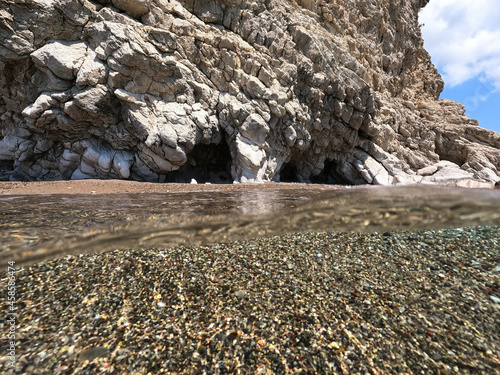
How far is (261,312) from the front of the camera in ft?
8.87

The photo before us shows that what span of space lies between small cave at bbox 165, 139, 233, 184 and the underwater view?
17.6 meters

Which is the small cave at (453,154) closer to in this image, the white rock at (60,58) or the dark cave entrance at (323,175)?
the dark cave entrance at (323,175)

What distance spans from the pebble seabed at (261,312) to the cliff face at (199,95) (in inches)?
645

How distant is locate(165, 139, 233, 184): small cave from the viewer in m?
22.7

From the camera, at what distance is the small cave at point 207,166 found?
22703 millimetres

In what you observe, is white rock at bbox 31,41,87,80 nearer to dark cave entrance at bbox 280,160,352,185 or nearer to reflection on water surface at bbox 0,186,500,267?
reflection on water surface at bbox 0,186,500,267

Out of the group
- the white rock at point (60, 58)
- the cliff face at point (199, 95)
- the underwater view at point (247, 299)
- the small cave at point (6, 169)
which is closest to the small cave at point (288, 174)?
the cliff face at point (199, 95)

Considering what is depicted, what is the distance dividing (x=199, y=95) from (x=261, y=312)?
21234mm

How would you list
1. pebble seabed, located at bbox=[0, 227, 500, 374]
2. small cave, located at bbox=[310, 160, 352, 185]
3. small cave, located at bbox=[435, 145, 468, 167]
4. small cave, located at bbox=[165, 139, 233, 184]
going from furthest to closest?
small cave, located at bbox=[435, 145, 468, 167], small cave, located at bbox=[310, 160, 352, 185], small cave, located at bbox=[165, 139, 233, 184], pebble seabed, located at bbox=[0, 227, 500, 374]

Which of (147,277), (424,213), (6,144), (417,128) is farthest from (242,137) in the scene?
(417,128)

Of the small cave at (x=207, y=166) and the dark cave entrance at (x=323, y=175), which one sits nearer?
the small cave at (x=207, y=166)

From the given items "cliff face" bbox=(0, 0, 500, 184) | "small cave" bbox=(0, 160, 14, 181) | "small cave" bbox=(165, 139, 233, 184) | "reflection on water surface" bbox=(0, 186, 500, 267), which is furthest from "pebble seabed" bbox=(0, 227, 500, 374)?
"small cave" bbox=(0, 160, 14, 181)

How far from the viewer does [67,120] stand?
17203 mm

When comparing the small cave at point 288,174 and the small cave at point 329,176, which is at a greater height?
the small cave at point 329,176
